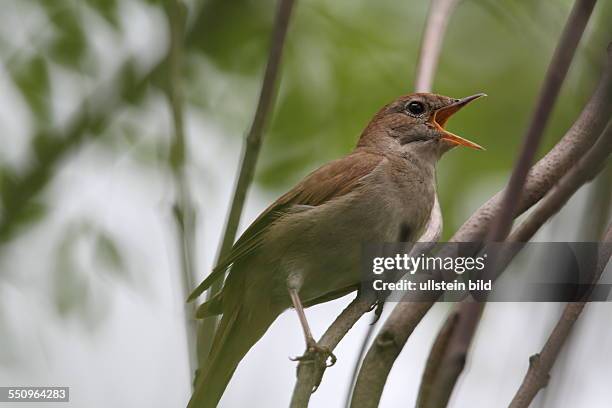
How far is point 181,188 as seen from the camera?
338 centimetres

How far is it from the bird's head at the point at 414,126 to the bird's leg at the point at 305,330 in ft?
4.01

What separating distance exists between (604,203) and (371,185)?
7.33ft

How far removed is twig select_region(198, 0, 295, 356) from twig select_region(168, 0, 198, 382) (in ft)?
0.21

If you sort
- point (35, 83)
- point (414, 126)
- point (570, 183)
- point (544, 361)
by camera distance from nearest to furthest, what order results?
point (570, 183) < point (544, 361) < point (35, 83) < point (414, 126)

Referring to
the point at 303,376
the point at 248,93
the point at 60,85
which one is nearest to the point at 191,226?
the point at 303,376

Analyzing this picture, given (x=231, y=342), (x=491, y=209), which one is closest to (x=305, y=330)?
(x=231, y=342)

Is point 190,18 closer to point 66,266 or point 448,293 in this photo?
point 66,266

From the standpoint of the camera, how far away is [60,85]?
15.5ft

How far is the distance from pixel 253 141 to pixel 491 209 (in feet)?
3.57

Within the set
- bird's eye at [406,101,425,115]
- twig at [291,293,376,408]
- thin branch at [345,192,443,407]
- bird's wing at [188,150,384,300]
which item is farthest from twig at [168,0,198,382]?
bird's eye at [406,101,425,115]

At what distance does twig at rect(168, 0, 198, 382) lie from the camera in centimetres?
303

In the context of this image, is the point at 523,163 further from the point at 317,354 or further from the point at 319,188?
the point at 319,188

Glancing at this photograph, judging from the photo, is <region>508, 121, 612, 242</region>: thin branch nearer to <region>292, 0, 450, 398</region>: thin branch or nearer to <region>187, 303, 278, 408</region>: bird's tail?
<region>292, 0, 450, 398</region>: thin branch

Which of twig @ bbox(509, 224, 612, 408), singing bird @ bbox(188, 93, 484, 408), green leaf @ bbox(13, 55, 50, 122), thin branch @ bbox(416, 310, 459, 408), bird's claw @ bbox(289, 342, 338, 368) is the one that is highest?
green leaf @ bbox(13, 55, 50, 122)
